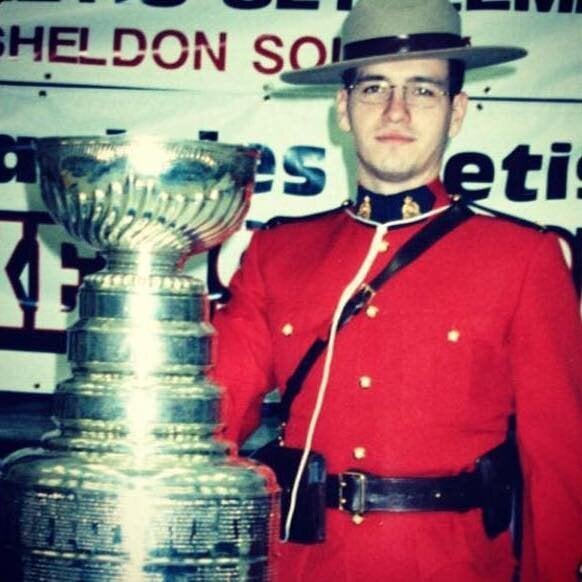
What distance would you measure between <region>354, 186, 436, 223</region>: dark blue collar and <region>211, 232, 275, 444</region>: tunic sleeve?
22cm

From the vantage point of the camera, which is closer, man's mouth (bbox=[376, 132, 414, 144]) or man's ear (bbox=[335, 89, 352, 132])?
man's mouth (bbox=[376, 132, 414, 144])

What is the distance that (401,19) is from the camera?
183 cm

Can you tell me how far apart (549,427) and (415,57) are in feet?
1.88

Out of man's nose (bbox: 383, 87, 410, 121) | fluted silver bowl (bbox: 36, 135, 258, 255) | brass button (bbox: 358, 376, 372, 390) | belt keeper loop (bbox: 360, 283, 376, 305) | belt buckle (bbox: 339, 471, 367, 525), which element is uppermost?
man's nose (bbox: 383, 87, 410, 121)

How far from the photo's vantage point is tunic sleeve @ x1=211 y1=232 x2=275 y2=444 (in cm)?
179

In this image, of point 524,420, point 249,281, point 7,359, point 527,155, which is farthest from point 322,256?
point 7,359

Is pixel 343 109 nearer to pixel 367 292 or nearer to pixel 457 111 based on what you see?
pixel 457 111

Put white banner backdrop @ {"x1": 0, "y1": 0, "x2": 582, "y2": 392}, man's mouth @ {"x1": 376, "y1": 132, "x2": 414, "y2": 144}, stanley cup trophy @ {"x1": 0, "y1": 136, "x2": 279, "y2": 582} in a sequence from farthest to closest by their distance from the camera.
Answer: white banner backdrop @ {"x1": 0, "y1": 0, "x2": 582, "y2": 392} < man's mouth @ {"x1": 376, "y1": 132, "x2": 414, "y2": 144} < stanley cup trophy @ {"x1": 0, "y1": 136, "x2": 279, "y2": 582}

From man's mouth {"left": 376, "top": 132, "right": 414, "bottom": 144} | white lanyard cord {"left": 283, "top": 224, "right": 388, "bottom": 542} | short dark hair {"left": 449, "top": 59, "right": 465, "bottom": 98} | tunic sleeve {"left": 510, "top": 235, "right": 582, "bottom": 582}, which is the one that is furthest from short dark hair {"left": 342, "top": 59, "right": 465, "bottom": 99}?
tunic sleeve {"left": 510, "top": 235, "right": 582, "bottom": 582}

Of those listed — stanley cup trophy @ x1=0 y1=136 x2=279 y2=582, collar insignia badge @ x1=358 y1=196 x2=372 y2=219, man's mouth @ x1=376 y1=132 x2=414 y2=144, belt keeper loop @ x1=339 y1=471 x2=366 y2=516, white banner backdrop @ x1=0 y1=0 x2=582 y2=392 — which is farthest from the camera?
white banner backdrop @ x1=0 y1=0 x2=582 y2=392

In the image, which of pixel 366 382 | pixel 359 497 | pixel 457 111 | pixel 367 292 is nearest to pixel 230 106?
Result: pixel 457 111

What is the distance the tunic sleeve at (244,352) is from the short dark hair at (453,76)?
0.32m

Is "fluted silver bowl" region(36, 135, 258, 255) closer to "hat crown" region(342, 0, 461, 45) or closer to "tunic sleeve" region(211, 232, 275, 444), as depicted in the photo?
"tunic sleeve" region(211, 232, 275, 444)

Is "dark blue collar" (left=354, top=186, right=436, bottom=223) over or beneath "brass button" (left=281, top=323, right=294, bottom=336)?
over
